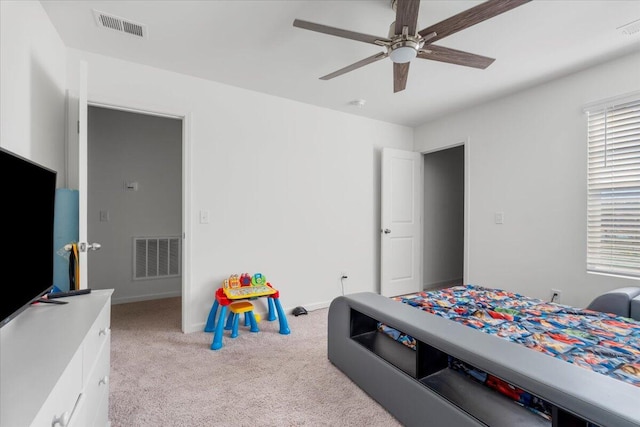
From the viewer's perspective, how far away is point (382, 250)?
158 inches

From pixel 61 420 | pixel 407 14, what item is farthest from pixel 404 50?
pixel 61 420

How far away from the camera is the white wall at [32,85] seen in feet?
4.96

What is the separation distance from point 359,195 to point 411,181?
880mm

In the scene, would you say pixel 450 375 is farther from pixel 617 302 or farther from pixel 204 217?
pixel 204 217

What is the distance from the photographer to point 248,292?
277cm

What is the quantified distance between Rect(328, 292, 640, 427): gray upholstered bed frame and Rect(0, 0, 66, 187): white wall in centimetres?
213

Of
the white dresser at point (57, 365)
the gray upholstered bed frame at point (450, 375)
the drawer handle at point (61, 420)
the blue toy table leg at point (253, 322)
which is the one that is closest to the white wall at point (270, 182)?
the blue toy table leg at point (253, 322)

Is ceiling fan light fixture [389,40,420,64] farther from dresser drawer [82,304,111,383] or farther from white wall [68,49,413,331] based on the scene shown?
dresser drawer [82,304,111,383]

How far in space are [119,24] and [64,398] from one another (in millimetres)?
2313

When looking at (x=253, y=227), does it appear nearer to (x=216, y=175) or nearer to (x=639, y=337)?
(x=216, y=175)

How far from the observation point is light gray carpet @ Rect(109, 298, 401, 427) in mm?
1666

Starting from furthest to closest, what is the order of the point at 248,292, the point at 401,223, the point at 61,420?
the point at 401,223 → the point at 248,292 → the point at 61,420

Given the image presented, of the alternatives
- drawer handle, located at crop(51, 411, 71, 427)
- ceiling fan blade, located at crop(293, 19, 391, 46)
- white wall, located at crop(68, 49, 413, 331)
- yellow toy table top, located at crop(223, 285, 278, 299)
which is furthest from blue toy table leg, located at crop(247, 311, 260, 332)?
ceiling fan blade, located at crop(293, 19, 391, 46)

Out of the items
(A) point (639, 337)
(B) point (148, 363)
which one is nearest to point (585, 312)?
(A) point (639, 337)
